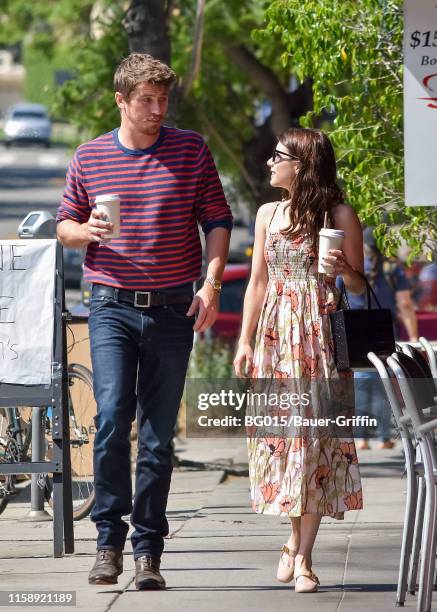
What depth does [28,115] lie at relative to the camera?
68.4m

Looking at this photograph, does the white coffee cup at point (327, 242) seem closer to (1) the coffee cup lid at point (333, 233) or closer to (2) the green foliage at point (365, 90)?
(1) the coffee cup lid at point (333, 233)

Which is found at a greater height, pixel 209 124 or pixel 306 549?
pixel 209 124

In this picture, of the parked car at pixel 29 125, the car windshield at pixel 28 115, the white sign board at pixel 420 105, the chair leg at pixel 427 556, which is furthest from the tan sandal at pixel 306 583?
the car windshield at pixel 28 115

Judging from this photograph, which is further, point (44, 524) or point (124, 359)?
point (44, 524)

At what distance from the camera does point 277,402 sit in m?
5.76

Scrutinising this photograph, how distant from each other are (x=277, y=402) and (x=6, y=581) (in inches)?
54.7

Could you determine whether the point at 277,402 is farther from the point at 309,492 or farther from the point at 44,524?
the point at 44,524

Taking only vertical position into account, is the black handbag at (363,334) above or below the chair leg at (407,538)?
above

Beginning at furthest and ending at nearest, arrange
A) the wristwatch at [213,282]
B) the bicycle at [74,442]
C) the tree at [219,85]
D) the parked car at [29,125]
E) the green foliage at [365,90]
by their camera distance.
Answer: the parked car at [29,125] → the tree at [219,85] → the green foliage at [365,90] → the bicycle at [74,442] → the wristwatch at [213,282]

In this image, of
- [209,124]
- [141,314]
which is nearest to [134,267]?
[141,314]

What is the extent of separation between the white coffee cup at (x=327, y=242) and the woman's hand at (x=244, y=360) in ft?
1.71

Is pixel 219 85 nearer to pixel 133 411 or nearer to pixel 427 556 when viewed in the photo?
pixel 133 411

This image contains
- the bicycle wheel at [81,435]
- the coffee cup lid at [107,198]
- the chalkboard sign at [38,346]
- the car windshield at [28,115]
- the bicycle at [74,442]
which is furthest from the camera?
the car windshield at [28,115]

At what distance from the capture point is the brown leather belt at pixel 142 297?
225 inches
